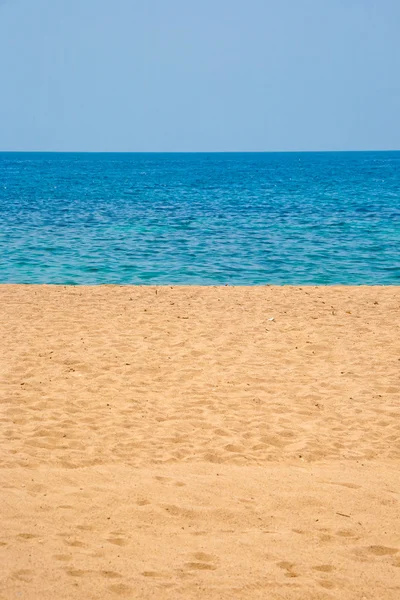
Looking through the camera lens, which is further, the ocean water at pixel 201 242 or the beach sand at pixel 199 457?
the ocean water at pixel 201 242

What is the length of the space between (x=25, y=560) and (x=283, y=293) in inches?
395

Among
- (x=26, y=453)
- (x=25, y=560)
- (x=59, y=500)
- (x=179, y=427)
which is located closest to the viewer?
(x=25, y=560)

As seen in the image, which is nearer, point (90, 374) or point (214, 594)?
point (214, 594)

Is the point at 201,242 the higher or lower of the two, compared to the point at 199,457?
higher

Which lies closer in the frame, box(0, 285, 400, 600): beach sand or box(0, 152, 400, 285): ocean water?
box(0, 285, 400, 600): beach sand

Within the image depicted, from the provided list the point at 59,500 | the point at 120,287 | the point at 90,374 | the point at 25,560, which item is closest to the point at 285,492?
the point at 59,500

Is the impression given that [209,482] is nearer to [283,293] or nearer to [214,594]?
[214,594]

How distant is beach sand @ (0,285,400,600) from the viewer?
421 centimetres

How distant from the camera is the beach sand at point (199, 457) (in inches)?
166

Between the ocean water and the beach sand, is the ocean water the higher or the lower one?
the higher one

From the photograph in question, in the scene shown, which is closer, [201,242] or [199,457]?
[199,457]

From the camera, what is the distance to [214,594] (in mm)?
3955

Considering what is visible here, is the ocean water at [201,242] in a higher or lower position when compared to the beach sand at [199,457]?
higher

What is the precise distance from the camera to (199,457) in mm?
6090
